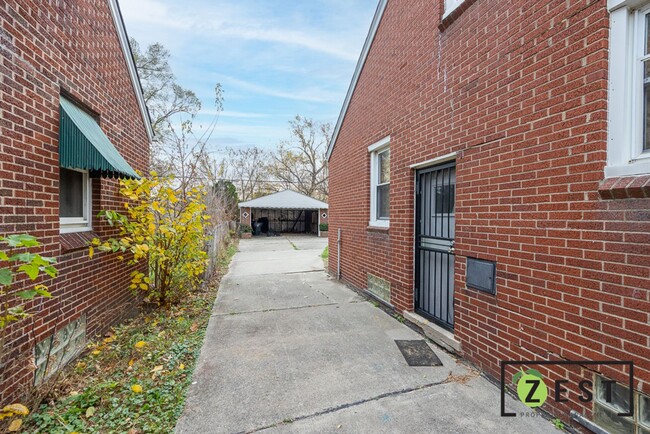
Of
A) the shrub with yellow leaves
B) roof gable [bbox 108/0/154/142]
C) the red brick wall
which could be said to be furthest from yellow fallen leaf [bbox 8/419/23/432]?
the red brick wall

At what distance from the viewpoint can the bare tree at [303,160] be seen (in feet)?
Result: 110

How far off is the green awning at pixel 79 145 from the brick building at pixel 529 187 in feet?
12.8

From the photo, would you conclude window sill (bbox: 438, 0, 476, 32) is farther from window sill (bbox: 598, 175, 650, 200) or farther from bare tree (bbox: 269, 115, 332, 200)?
bare tree (bbox: 269, 115, 332, 200)

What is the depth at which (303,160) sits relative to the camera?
34.4 metres

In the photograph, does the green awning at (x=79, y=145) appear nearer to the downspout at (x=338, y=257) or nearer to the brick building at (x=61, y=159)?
the brick building at (x=61, y=159)

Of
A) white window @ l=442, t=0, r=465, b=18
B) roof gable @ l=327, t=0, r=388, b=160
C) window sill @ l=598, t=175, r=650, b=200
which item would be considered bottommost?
window sill @ l=598, t=175, r=650, b=200

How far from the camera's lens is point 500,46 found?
9.45 feet

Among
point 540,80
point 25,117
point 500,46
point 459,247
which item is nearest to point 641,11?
point 540,80

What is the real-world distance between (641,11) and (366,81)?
178 inches

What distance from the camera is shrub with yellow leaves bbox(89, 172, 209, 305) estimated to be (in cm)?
418

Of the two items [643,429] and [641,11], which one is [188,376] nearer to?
[643,429]

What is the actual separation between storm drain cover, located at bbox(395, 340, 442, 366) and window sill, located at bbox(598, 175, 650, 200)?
222 centimetres

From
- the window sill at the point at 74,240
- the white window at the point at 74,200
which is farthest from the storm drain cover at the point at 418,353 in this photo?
the white window at the point at 74,200

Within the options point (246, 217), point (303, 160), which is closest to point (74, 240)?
point (246, 217)
